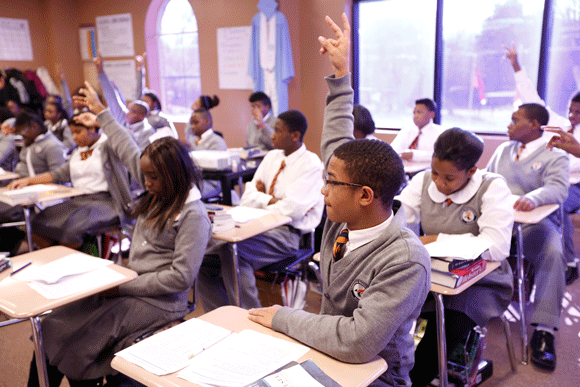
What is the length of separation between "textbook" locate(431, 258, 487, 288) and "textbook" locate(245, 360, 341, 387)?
82cm

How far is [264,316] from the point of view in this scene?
1.40m

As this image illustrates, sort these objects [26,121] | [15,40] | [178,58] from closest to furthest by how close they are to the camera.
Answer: [26,121], [178,58], [15,40]

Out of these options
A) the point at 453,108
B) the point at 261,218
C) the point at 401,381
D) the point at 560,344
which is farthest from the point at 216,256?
the point at 453,108

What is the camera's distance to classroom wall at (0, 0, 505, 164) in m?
6.11

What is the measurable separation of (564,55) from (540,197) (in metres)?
2.87

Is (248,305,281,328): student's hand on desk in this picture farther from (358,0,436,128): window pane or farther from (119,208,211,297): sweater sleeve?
(358,0,436,128): window pane

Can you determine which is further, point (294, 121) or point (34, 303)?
point (294, 121)

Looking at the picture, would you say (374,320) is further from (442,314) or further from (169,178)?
(169,178)

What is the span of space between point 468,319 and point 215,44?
6.00 meters

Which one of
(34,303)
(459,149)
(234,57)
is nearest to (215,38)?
(234,57)

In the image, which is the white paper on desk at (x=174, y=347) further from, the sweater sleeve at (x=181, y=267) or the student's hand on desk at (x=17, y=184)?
the student's hand on desk at (x=17, y=184)

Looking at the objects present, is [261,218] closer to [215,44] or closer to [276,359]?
[276,359]

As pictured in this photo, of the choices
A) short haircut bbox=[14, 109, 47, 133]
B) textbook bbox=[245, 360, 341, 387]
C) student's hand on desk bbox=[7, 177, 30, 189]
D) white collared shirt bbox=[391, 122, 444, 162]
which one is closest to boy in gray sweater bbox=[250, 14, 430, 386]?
textbook bbox=[245, 360, 341, 387]

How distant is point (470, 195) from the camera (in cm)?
215
